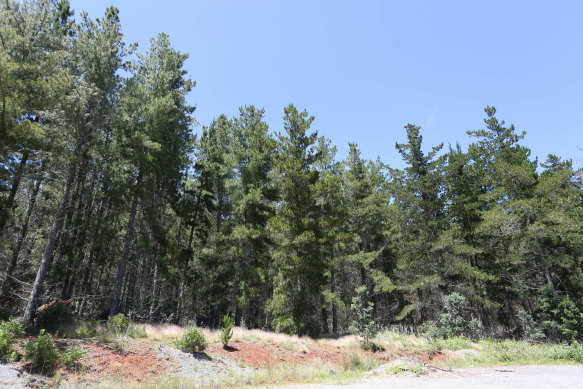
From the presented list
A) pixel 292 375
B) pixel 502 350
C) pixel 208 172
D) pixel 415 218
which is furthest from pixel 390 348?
pixel 208 172

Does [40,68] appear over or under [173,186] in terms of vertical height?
over

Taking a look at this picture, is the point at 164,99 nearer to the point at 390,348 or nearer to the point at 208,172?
the point at 208,172

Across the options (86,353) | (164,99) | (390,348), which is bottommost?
(390,348)

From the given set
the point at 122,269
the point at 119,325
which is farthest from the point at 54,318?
the point at 122,269

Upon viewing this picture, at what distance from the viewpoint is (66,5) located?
18359mm

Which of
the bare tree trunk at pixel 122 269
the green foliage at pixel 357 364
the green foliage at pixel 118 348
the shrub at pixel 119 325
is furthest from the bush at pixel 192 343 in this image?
the bare tree trunk at pixel 122 269

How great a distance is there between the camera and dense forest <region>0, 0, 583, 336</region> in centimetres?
1342

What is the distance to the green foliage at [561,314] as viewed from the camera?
53.5 feet

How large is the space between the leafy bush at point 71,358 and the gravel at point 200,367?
2424mm

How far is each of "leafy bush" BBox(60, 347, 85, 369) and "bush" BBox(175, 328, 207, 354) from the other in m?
3.16

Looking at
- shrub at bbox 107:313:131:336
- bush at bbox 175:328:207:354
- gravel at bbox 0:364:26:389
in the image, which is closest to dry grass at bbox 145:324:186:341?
shrub at bbox 107:313:131:336

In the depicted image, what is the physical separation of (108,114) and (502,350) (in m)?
23.7

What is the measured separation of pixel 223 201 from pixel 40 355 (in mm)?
17526

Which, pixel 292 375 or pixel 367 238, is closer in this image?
pixel 292 375
